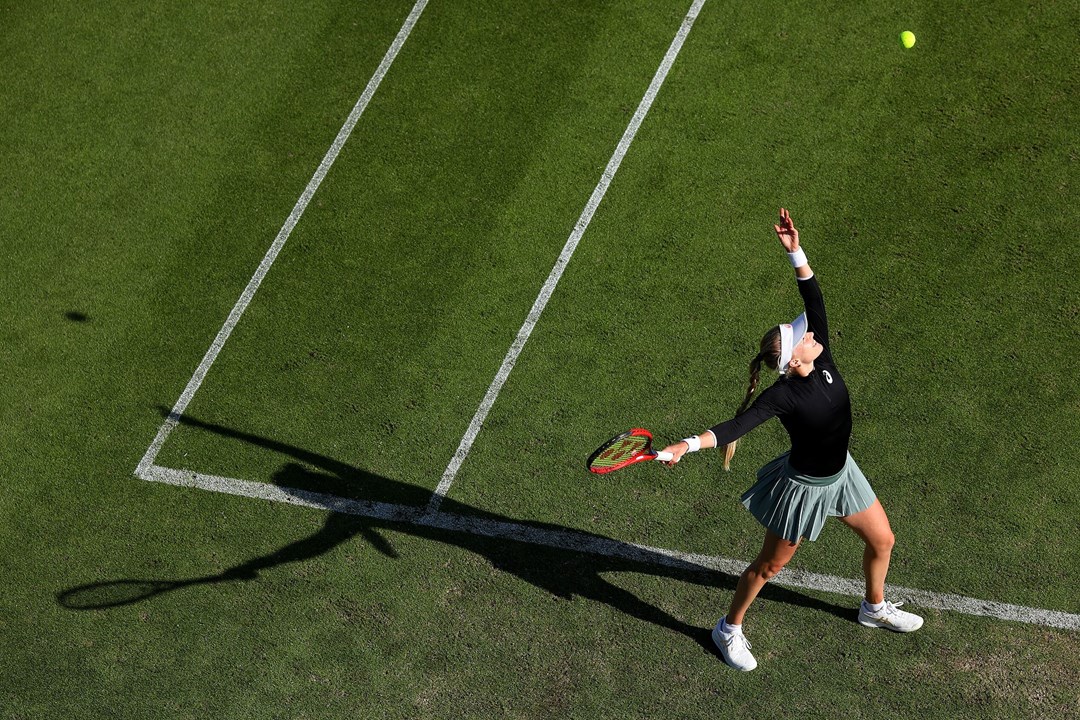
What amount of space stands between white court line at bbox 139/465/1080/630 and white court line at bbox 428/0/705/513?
369 millimetres

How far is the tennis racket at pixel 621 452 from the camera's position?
6891 mm

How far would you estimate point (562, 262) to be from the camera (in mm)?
10367

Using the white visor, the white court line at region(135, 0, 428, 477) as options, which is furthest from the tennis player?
the white court line at region(135, 0, 428, 477)

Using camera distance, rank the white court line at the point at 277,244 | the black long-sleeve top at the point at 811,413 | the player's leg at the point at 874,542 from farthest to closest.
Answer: the white court line at the point at 277,244
the player's leg at the point at 874,542
the black long-sleeve top at the point at 811,413

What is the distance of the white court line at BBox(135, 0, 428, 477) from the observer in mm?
9781

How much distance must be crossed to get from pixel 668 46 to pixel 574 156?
69.7 inches

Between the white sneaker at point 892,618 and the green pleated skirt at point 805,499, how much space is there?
1140 millimetres

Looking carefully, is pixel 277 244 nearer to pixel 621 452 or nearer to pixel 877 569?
pixel 621 452

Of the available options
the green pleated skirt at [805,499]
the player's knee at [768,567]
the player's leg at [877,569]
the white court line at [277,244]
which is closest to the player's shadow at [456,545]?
the player's leg at [877,569]

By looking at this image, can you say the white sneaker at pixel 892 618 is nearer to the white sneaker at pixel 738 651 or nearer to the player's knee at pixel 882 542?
the player's knee at pixel 882 542

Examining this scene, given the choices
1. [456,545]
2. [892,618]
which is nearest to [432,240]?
[456,545]

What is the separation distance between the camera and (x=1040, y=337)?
370 inches

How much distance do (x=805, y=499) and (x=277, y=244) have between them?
19.6ft

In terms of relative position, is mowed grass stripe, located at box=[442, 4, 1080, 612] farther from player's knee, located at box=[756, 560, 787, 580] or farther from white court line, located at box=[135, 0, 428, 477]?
white court line, located at box=[135, 0, 428, 477]
